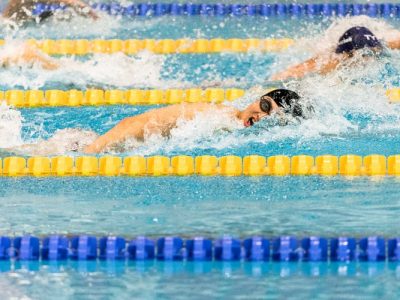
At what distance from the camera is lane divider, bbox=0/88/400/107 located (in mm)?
7938

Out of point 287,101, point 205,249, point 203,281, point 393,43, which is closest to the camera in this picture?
point 203,281

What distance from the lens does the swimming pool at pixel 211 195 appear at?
4.23 metres

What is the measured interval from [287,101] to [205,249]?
200 centimetres

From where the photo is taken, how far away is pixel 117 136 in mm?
6371

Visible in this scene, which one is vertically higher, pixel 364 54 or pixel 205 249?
pixel 364 54

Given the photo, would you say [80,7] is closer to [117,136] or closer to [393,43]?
[393,43]

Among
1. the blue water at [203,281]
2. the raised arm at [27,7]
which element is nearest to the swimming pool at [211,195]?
the blue water at [203,281]

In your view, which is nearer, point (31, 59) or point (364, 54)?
point (364, 54)

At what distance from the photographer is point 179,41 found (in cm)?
983

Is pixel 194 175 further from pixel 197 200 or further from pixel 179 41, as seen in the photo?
pixel 179 41

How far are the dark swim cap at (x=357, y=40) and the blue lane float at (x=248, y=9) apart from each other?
2478 mm

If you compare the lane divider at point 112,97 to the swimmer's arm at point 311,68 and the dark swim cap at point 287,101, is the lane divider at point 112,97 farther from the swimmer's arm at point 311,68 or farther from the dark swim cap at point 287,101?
the dark swim cap at point 287,101

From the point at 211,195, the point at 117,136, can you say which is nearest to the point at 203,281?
the point at 211,195

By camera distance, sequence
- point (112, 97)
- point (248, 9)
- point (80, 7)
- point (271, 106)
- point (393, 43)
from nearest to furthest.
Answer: point (271, 106) → point (112, 97) → point (393, 43) → point (80, 7) → point (248, 9)
